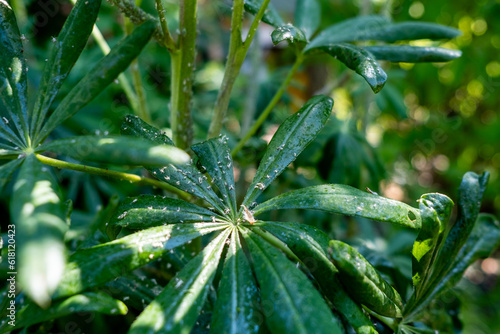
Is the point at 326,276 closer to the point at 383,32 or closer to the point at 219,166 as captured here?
the point at 219,166

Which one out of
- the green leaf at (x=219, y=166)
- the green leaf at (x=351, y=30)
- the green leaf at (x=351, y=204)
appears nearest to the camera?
the green leaf at (x=351, y=204)

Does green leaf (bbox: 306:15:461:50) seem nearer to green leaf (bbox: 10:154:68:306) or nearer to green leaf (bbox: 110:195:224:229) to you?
green leaf (bbox: 110:195:224:229)

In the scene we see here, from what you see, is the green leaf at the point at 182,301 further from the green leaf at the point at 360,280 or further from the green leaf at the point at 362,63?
the green leaf at the point at 362,63

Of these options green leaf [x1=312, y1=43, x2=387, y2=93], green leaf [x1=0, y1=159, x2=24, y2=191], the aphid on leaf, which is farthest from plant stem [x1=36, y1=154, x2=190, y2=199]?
green leaf [x1=312, y1=43, x2=387, y2=93]

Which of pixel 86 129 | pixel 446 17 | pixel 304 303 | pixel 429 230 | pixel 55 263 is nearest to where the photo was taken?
pixel 55 263

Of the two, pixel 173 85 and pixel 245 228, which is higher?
pixel 173 85

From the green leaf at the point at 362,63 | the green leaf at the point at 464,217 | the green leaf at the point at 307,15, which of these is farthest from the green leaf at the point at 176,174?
the green leaf at the point at 307,15

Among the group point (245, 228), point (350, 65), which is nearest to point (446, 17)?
point (350, 65)

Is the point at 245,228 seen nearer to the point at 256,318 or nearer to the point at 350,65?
the point at 256,318
